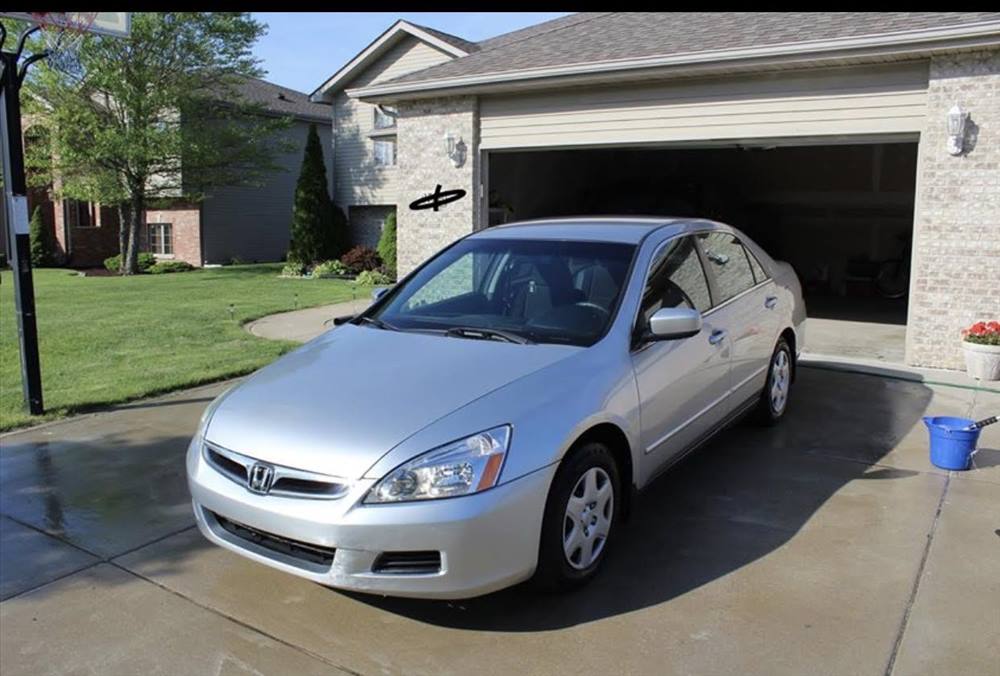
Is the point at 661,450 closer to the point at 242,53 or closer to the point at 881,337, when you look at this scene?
the point at 881,337

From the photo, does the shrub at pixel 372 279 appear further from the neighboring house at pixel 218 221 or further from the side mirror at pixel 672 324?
the side mirror at pixel 672 324

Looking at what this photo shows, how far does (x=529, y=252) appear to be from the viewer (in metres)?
4.79

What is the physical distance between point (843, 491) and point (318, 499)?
328 centimetres

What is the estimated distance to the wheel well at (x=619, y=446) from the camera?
3.58 m

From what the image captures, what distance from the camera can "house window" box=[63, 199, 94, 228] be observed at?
26578mm

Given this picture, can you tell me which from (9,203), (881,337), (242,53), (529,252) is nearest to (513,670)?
(529,252)

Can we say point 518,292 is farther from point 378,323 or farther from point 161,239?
point 161,239

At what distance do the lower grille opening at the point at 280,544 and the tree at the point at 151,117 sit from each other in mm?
20025

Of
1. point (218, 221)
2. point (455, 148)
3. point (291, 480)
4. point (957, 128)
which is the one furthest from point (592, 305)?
point (218, 221)

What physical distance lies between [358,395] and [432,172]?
8996 millimetres

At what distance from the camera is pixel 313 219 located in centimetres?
2244

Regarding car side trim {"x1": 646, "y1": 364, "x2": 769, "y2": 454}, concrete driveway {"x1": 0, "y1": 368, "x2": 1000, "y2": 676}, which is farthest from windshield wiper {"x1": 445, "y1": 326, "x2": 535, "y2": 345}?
concrete driveway {"x1": 0, "y1": 368, "x2": 1000, "y2": 676}

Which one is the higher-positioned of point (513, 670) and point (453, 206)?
point (453, 206)

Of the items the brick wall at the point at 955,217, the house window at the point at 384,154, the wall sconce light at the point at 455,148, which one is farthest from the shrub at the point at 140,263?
→ the brick wall at the point at 955,217
